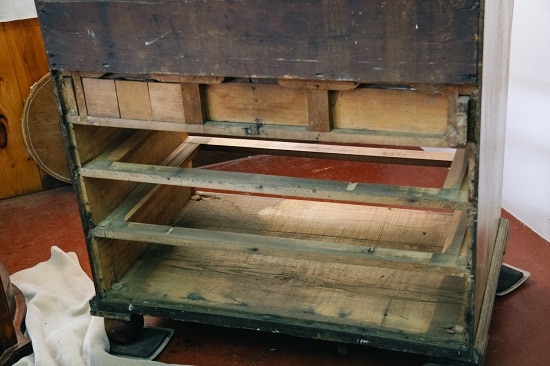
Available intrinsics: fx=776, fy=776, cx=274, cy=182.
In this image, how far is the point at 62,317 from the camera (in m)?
3.05

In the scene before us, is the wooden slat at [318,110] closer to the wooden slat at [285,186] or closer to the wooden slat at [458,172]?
the wooden slat at [285,186]

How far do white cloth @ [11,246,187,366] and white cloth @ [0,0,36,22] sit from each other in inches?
48.4

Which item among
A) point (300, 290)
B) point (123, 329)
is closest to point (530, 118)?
point (300, 290)

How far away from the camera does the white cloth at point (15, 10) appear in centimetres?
383

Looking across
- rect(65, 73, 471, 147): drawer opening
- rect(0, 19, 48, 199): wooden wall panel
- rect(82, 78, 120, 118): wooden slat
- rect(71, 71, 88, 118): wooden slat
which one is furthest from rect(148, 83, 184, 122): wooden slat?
rect(0, 19, 48, 199): wooden wall panel

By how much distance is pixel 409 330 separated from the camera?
8.18 ft

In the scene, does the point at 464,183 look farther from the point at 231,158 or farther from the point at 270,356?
the point at 231,158

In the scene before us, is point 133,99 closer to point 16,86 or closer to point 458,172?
point 458,172

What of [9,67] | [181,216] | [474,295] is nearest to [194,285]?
[181,216]

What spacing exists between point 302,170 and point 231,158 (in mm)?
485

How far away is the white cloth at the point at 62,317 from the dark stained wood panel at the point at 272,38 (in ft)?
3.37

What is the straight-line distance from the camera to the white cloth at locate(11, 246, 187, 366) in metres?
2.77

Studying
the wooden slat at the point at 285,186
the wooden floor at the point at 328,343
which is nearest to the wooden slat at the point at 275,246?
the wooden slat at the point at 285,186

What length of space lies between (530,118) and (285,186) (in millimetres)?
1487
